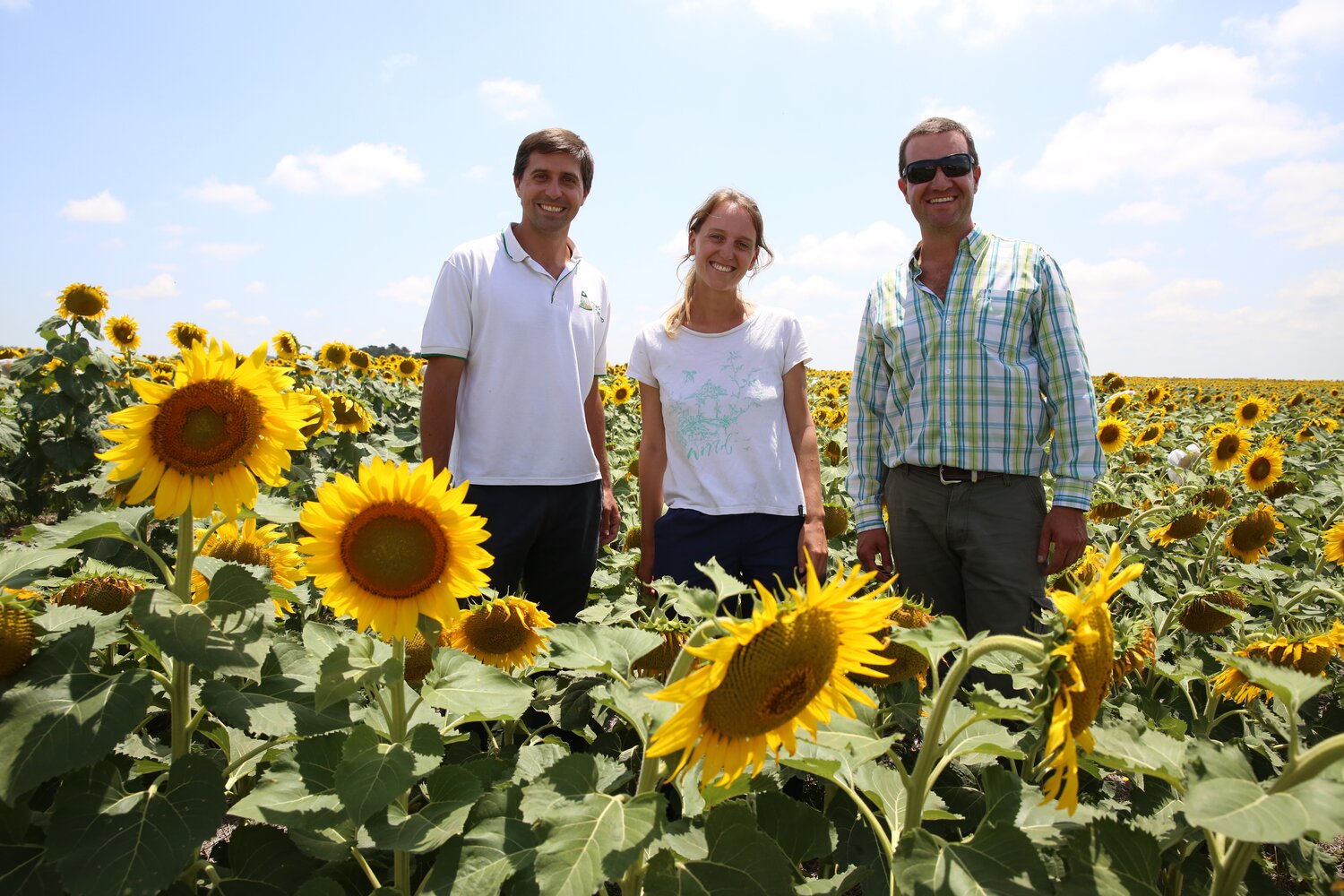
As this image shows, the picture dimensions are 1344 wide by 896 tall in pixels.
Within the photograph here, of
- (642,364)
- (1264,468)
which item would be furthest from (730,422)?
(1264,468)

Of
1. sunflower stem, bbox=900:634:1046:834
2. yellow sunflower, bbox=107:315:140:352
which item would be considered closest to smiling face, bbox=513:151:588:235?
sunflower stem, bbox=900:634:1046:834

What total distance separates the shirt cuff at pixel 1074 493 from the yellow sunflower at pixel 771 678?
2173mm

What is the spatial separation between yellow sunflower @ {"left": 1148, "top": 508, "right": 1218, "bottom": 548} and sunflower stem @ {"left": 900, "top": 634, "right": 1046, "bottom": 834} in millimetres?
3453

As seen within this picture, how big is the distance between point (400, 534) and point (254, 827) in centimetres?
63

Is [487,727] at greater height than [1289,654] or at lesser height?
lesser

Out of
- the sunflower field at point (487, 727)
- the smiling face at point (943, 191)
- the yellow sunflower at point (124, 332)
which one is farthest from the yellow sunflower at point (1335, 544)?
the yellow sunflower at point (124, 332)

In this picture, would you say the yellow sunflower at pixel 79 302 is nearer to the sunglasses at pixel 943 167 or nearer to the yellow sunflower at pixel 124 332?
the yellow sunflower at pixel 124 332

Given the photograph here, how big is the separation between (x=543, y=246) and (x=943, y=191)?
1611 millimetres

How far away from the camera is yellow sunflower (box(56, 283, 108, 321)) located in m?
6.96

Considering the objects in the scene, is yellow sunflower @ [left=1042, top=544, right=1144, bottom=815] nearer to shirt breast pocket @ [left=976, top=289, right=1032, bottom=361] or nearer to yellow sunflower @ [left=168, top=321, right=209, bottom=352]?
shirt breast pocket @ [left=976, top=289, right=1032, bottom=361]

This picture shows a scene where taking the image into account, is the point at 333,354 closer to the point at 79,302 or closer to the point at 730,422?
the point at 79,302

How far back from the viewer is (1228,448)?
6.18 metres

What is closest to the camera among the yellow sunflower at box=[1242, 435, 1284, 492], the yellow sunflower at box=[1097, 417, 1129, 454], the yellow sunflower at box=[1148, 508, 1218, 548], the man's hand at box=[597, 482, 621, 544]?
the man's hand at box=[597, 482, 621, 544]

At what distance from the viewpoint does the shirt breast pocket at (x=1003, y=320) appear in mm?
3145
